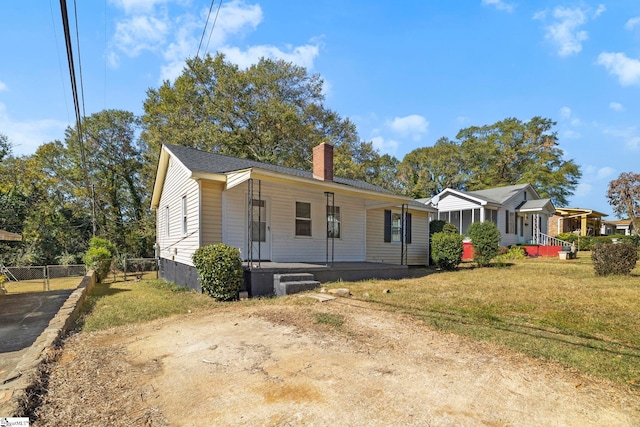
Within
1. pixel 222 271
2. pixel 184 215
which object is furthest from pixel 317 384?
pixel 184 215

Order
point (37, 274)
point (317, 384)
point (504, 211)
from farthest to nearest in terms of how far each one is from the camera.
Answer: point (504, 211), point (37, 274), point (317, 384)

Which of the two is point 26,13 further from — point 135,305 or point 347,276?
point 347,276

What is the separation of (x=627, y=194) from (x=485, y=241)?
897 inches

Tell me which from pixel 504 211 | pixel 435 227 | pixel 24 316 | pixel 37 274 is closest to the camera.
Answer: pixel 24 316

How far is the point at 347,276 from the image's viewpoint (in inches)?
393

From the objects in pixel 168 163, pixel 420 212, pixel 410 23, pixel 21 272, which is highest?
pixel 410 23

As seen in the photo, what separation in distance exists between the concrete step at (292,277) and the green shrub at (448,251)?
7359mm

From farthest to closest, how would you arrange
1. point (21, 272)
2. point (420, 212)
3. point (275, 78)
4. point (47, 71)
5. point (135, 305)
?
point (275, 78) → point (420, 212) → point (21, 272) → point (135, 305) → point (47, 71)

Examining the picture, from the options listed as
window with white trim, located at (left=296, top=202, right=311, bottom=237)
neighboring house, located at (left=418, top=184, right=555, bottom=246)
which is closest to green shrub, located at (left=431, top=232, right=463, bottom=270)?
window with white trim, located at (left=296, top=202, right=311, bottom=237)

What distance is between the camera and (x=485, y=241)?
581 inches

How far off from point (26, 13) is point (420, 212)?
14.3 metres

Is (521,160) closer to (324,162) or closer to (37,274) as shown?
(324,162)

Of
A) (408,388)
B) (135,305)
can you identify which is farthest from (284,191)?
(408,388)

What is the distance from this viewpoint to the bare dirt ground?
263cm
